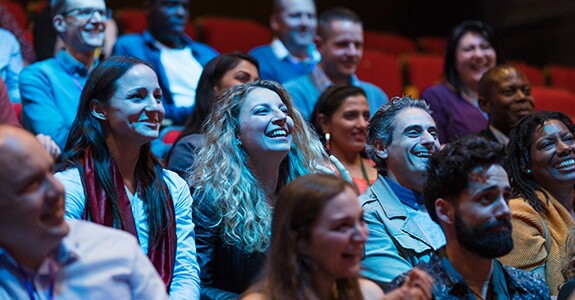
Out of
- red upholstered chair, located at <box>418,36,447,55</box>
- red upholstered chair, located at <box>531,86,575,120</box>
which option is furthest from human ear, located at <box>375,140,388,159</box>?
red upholstered chair, located at <box>418,36,447,55</box>

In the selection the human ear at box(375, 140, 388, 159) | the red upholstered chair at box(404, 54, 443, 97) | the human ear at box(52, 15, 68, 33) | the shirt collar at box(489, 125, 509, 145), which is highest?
the human ear at box(52, 15, 68, 33)

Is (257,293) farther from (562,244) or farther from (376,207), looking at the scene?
(562,244)

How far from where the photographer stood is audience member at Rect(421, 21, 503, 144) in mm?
2834

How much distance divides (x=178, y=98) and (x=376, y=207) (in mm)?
1182

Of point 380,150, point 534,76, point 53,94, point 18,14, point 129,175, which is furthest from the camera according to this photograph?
point 534,76

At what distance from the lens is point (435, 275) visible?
149 centimetres

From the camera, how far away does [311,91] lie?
2.86 m

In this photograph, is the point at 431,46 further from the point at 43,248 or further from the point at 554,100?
the point at 43,248

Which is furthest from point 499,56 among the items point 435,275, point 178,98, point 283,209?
point 283,209

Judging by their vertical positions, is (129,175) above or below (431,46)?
above

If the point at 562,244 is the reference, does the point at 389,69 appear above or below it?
below

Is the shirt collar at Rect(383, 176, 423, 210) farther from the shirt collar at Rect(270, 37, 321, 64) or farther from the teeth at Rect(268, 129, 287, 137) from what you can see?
the shirt collar at Rect(270, 37, 321, 64)

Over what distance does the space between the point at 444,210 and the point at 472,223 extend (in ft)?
0.23

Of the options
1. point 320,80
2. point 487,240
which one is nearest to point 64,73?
point 320,80
